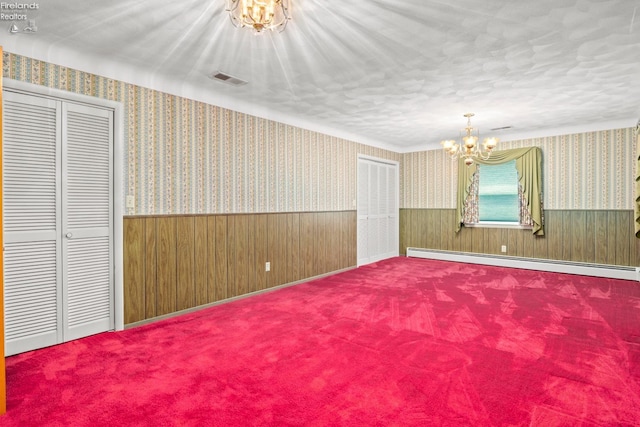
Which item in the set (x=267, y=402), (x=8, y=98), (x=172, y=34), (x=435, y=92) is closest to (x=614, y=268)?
(x=435, y=92)

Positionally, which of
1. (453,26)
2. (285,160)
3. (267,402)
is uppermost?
(453,26)

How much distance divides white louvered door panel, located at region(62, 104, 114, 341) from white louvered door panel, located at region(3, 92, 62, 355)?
0.08 m

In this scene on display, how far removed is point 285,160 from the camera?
5.26m

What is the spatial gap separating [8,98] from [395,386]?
3663 mm

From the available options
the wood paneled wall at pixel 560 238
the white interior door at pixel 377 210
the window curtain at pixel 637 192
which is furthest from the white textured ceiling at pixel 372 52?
the white interior door at pixel 377 210

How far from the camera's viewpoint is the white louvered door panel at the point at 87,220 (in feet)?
10.3

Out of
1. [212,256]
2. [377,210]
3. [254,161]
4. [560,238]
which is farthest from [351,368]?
[560,238]

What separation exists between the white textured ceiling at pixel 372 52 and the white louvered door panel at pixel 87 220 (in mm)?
544

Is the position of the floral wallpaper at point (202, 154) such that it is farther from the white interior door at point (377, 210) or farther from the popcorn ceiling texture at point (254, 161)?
the white interior door at point (377, 210)

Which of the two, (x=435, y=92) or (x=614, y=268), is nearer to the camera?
(x=435, y=92)

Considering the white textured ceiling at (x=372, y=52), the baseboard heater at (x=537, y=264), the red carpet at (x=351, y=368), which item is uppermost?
the white textured ceiling at (x=372, y=52)

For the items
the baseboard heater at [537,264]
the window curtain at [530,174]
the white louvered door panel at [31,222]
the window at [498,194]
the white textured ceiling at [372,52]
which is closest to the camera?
the white textured ceiling at [372,52]

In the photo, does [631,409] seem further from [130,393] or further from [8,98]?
[8,98]

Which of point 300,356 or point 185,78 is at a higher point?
point 185,78
